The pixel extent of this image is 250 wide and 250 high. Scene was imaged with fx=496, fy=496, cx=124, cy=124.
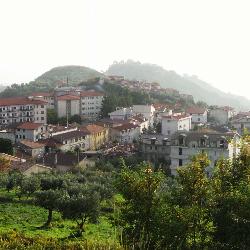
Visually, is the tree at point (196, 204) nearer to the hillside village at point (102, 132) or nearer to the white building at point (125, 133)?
the hillside village at point (102, 132)

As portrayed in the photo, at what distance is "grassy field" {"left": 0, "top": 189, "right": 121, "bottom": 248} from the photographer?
94.5ft

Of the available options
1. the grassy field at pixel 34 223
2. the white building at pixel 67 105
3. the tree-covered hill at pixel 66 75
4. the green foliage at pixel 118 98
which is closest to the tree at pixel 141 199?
the grassy field at pixel 34 223

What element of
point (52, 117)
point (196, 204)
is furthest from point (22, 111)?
point (196, 204)

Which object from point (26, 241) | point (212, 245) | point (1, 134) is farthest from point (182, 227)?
point (1, 134)

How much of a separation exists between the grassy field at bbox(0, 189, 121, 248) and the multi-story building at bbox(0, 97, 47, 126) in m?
37.8

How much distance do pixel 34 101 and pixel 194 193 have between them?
6157cm

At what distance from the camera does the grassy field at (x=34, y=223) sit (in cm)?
2880

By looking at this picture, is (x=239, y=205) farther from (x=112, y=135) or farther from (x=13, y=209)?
(x=112, y=135)

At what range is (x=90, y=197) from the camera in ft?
101

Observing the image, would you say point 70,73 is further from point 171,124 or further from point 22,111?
point 171,124

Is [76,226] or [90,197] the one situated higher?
[90,197]

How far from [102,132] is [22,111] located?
49.3ft

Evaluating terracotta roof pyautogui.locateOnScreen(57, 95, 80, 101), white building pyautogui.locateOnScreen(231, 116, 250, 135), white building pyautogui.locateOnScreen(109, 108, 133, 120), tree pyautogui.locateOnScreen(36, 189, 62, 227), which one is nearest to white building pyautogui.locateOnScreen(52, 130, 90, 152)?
white building pyautogui.locateOnScreen(109, 108, 133, 120)

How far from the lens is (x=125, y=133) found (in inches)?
2714
